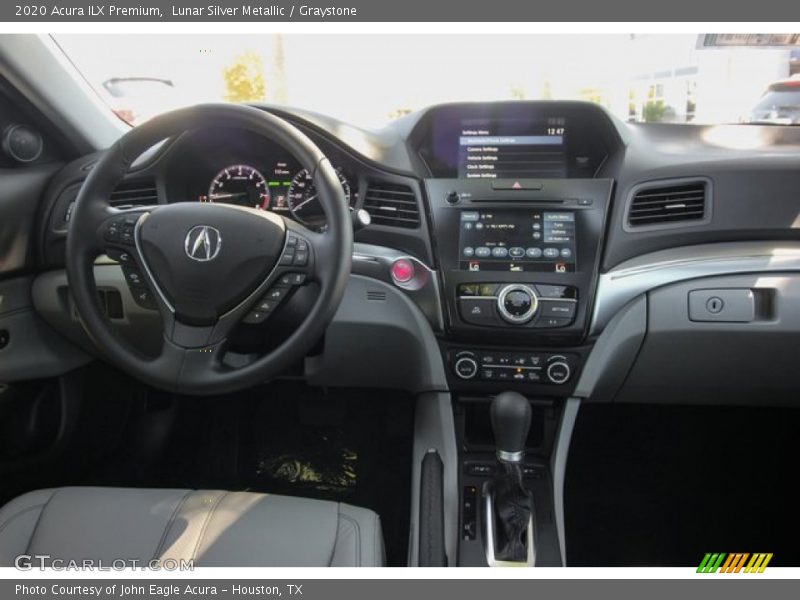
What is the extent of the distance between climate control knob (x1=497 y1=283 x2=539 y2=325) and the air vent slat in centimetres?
36

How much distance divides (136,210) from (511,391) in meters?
1.10

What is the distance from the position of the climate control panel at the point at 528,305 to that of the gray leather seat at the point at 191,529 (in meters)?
0.65

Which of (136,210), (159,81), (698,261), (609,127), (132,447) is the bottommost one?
(132,447)

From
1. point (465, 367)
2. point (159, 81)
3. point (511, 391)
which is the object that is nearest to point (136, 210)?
point (159, 81)

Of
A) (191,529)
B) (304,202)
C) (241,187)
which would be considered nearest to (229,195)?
(241,187)

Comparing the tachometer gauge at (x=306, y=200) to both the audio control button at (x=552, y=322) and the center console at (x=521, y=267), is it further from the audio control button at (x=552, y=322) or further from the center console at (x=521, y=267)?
the audio control button at (x=552, y=322)

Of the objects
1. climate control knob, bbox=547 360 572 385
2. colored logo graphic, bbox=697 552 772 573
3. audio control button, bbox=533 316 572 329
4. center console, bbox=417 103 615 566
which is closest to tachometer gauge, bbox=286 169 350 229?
center console, bbox=417 103 615 566

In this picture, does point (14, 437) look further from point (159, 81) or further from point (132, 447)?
point (159, 81)

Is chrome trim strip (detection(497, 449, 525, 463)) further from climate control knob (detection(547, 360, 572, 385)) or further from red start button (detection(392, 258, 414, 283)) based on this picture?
red start button (detection(392, 258, 414, 283))

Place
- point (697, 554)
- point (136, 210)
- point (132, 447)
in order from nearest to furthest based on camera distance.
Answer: point (136, 210) < point (697, 554) < point (132, 447)

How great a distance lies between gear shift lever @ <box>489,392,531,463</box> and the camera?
175cm

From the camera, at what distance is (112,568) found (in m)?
1.34

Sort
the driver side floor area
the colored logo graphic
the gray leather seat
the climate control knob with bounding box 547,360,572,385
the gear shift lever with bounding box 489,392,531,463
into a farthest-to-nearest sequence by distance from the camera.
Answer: the driver side floor area < the colored logo graphic < the climate control knob with bounding box 547,360,572,385 < the gear shift lever with bounding box 489,392,531,463 < the gray leather seat

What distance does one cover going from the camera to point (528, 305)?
1792mm
